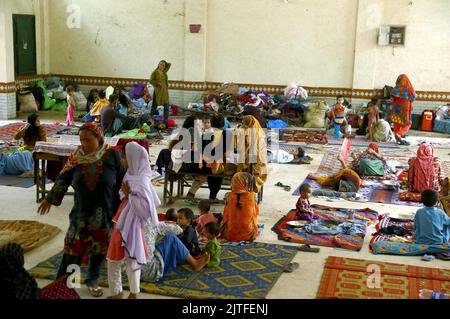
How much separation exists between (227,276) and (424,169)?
466cm

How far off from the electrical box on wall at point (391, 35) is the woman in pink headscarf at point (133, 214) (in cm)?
1242

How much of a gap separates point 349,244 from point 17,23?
12.7 metres

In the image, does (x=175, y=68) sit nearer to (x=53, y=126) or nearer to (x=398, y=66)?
(x=53, y=126)

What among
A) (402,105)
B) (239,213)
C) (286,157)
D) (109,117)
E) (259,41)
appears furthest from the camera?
(259,41)

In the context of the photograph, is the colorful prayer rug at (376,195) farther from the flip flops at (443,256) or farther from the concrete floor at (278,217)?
the flip flops at (443,256)

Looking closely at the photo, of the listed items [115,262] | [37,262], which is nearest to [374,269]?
[115,262]

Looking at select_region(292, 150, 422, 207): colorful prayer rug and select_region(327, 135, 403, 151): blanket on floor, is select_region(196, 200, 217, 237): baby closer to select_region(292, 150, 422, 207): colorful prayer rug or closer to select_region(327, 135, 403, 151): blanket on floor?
select_region(292, 150, 422, 207): colorful prayer rug

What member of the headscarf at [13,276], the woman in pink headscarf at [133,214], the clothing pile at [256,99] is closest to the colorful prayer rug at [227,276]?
the woman in pink headscarf at [133,214]

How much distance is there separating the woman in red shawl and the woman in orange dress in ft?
25.9

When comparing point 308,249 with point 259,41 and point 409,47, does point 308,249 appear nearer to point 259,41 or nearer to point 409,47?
point 409,47

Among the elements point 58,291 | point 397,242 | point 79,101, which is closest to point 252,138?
point 397,242

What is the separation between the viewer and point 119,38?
1870 centimetres

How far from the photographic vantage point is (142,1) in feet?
60.1

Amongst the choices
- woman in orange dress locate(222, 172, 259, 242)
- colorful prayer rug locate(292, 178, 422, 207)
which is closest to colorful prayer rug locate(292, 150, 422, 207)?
colorful prayer rug locate(292, 178, 422, 207)
